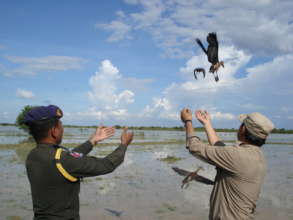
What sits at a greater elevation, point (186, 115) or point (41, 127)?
point (186, 115)

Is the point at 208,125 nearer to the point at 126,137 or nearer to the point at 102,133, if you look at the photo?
the point at 126,137

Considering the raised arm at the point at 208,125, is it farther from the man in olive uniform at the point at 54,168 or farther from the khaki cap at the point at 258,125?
the man in olive uniform at the point at 54,168

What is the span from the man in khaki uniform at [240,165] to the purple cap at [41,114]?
1.36 m

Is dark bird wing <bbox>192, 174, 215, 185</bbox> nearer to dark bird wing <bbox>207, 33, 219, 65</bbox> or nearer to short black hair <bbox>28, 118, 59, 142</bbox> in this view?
dark bird wing <bbox>207, 33, 219, 65</bbox>

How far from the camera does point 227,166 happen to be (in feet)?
8.99

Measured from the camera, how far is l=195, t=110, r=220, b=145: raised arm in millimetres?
3088

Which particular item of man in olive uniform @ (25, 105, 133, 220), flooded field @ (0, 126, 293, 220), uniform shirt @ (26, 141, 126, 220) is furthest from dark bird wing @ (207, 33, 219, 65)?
flooded field @ (0, 126, 293, 220)

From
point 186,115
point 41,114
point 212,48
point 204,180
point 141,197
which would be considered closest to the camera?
point 41,114

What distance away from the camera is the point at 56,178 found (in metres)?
2.52

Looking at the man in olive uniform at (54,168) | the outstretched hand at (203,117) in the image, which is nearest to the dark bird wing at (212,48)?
the outstretched hand at (203,117)

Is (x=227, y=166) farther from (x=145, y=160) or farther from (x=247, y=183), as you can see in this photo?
(x=145, y=160)

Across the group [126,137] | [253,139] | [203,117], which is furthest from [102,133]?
[253,139]

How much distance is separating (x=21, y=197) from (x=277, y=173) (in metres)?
12.8

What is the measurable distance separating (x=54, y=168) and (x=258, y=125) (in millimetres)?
1960
